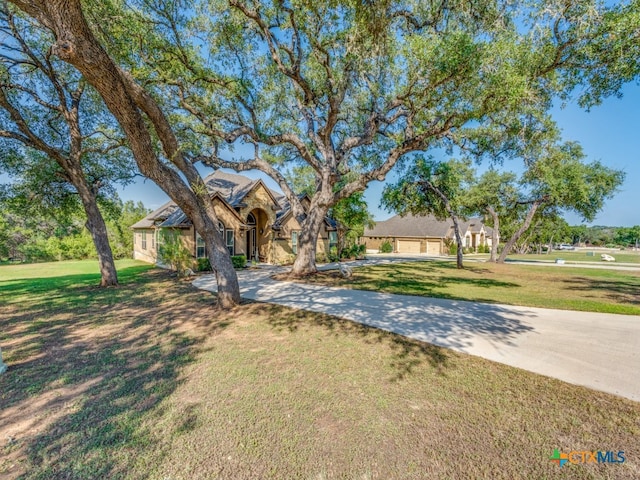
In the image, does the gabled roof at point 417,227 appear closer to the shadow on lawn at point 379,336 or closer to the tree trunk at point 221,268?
the tree trunk at point 221,268

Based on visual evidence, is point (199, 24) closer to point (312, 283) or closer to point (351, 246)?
point (312, 283)

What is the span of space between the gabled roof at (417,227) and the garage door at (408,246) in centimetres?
85

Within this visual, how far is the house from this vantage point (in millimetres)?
16703

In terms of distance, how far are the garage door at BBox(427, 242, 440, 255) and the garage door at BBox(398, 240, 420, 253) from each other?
141cm

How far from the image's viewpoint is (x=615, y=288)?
36.8 ft

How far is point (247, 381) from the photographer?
3816 mm

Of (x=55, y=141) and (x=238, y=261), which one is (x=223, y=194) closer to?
(x=238, y=261)

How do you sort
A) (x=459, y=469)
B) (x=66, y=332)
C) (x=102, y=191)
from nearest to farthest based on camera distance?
1. (x=459, y=469)
2. (x=66, y=332)
3. (x=102, y=191)

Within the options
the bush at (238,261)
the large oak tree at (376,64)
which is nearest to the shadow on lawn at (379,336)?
the large oak tree at (376,64)

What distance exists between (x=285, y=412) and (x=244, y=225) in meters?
15.7

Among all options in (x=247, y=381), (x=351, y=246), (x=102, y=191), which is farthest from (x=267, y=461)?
(x=351, y=246)

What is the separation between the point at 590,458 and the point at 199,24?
492 inches

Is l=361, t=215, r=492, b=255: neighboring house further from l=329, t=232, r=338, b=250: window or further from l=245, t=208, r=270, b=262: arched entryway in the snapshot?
l=245, t=208, r=270, b=262: arched entryway

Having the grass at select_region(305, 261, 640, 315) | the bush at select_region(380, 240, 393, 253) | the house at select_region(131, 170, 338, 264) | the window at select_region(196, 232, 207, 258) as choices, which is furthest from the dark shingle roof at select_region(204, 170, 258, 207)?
the bush at select_region(380, 240, 393, 253)
